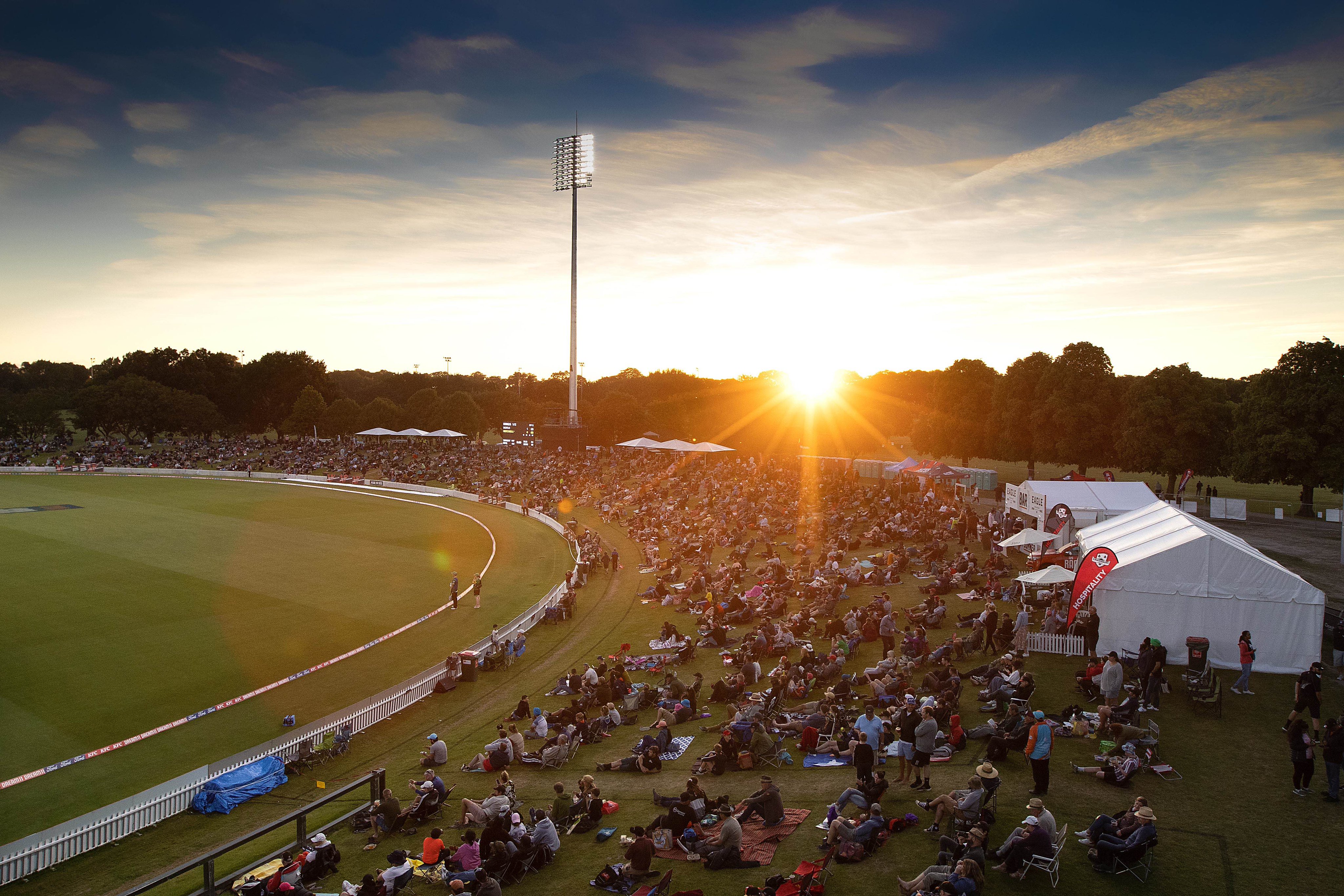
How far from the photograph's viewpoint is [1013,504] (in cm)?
3306

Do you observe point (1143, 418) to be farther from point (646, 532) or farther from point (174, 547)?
point (174, 547)

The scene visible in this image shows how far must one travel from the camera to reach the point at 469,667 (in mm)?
23016

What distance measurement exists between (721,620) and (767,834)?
43.8 ft

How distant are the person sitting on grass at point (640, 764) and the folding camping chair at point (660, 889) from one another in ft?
15.9

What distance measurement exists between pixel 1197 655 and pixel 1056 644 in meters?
3.53

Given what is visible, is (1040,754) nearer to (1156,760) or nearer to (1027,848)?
(1027,848)

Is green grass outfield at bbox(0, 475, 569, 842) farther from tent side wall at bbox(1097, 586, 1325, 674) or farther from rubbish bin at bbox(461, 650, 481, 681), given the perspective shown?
tent side wall at bbox(1097, 586, 1325, 674)

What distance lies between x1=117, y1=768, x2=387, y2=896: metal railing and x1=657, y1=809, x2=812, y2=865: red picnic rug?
5.97 meters

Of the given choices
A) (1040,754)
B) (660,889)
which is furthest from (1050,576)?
(660,889)

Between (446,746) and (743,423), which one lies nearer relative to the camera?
(446,746)

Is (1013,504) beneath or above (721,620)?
above

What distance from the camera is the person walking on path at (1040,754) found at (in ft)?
41.2

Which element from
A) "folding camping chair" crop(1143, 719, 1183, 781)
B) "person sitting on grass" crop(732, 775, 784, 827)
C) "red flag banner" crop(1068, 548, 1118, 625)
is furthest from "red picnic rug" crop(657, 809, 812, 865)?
"red flag banner" crop(1068, 548, 1118, 625)

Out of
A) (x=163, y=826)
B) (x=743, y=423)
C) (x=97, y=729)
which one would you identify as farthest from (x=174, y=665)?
(x=743, y=423)
